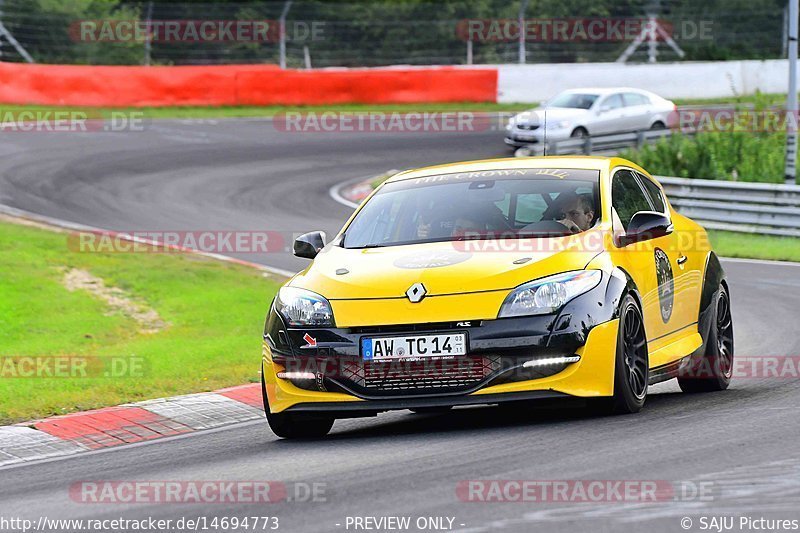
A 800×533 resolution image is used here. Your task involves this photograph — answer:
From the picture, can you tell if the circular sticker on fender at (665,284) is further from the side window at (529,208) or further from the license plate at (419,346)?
the license plate at (419,346)

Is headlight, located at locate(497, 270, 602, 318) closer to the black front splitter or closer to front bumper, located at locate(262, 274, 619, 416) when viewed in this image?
front bumper, located at locate(262, 274, 619, 416)

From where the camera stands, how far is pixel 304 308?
26.9 feet

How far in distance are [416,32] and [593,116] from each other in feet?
25.4

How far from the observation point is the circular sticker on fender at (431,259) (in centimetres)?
816

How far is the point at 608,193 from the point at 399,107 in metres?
29.8

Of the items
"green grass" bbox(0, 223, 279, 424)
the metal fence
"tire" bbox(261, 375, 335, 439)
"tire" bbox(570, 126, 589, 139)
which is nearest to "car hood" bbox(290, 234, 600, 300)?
"tire" bbox(261, 375, 335, 439)

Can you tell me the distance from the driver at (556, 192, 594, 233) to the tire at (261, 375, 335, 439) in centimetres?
185

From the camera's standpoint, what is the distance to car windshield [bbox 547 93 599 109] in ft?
112

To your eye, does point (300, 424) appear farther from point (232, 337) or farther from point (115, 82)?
Answer: point (115, 82)

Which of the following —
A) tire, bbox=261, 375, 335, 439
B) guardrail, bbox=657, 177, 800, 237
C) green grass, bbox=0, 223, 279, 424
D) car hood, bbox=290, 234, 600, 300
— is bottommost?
guardrail, bbox=657, 177, 800, 237

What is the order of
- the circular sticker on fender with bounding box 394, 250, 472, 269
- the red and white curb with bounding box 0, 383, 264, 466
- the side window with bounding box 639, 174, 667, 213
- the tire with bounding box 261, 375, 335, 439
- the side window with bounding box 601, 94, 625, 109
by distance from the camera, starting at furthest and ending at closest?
the side window with bounding box 601, 94, 625, 109
the side window with bounding box 639, 174, 667, 213
the red and white curb with bounding box 0, 383, 264, 466
the tire with bounding box 261, 375, 335, 439
the circular sticker on fender with bounding box 394, 250, 472, 269

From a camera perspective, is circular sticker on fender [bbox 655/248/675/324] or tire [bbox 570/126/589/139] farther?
tire [bbox 570/126/589/139]

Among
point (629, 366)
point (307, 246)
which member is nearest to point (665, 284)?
point (629, 366)

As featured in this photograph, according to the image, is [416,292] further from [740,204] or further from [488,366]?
[740,204]
